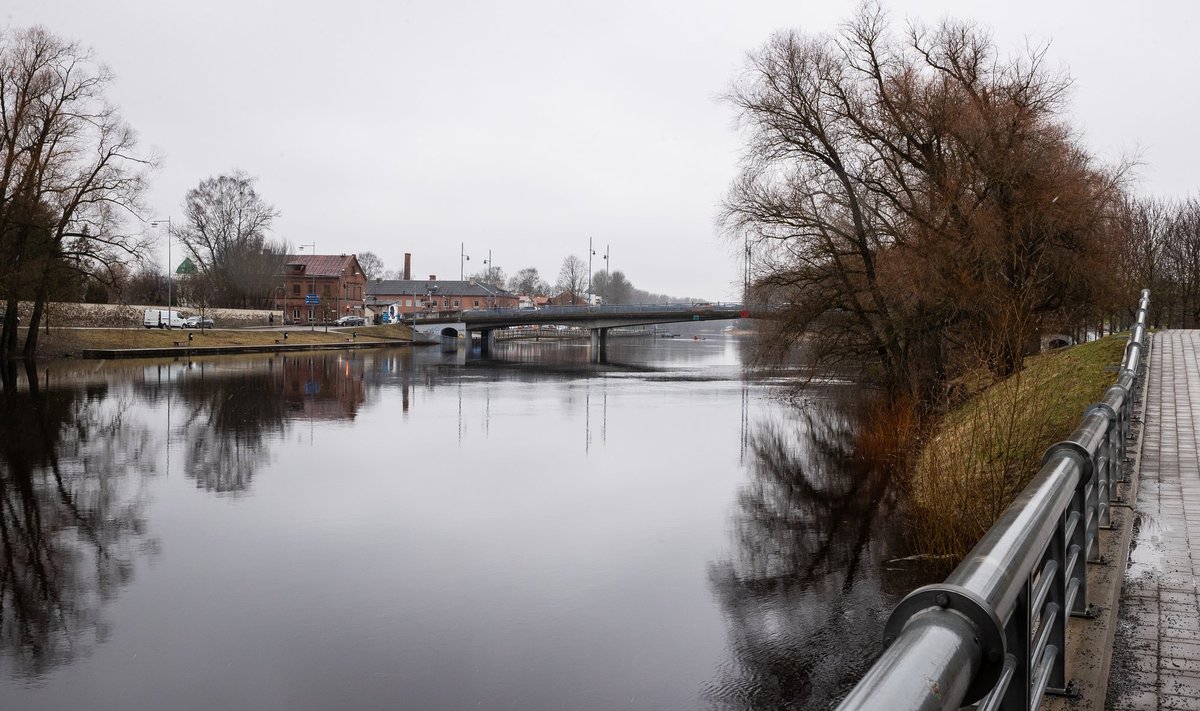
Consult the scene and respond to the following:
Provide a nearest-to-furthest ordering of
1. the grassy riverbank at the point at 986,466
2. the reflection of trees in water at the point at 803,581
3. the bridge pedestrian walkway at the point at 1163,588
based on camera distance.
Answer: the bridge pedestrian walkway at the point at 1163,588, the reflection of trees in water at the point at 803,581, the grassy riverbank at the point at 986,466

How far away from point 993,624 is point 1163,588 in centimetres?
488

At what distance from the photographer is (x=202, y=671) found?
891 centimetres

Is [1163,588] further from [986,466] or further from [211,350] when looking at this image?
[211,350]

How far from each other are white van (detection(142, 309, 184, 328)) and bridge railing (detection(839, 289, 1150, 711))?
247 feet

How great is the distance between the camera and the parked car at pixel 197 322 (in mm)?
74688

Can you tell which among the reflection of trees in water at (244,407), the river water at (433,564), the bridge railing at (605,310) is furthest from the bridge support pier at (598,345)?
the river water at (433,564)

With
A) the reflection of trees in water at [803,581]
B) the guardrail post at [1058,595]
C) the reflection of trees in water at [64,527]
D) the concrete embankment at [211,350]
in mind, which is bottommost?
the reflection of trees in water at [803,581]

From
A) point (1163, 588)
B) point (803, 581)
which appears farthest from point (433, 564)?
point (1163, 588)

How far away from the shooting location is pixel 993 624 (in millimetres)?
1915

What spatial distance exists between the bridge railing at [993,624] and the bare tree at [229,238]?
95837 mm

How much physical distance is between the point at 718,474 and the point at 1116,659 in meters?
15.5

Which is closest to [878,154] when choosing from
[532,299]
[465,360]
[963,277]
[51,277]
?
[963,277]

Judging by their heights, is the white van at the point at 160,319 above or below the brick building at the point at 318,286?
below

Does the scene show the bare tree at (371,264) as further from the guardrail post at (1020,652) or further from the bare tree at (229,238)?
the guardrail post at (1020,652)
